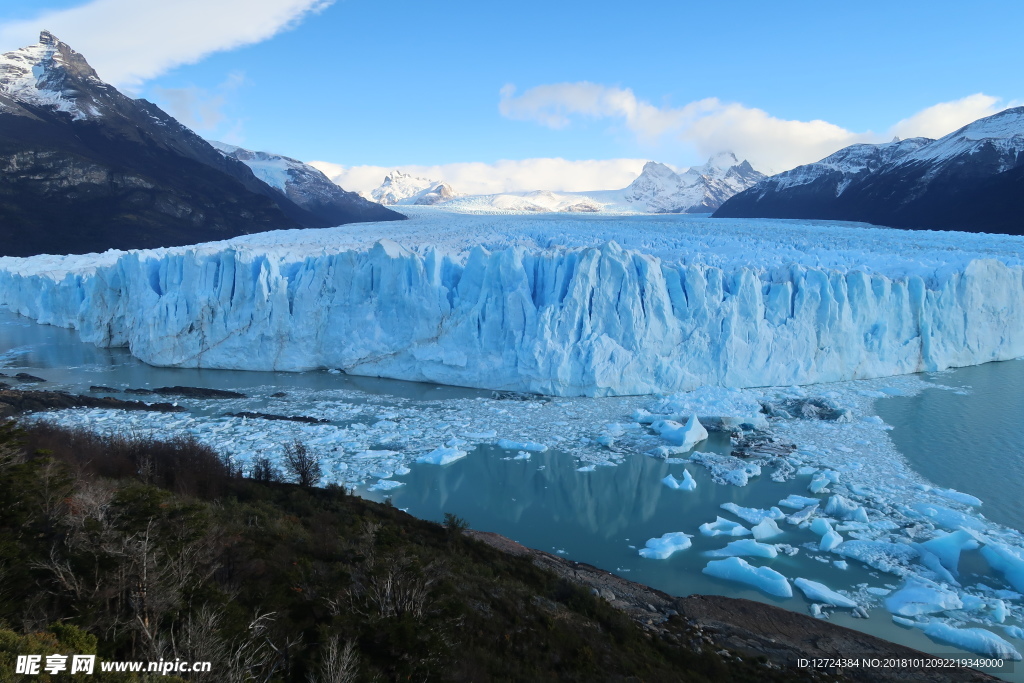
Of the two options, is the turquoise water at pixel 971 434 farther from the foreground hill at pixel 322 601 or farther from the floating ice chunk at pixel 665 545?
the foreground hill at pixel 322 601

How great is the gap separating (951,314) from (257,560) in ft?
58.6

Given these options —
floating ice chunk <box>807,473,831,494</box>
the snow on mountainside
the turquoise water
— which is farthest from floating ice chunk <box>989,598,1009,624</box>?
the snow on mountainside

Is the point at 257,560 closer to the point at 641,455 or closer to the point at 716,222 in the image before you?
the point at 641,455

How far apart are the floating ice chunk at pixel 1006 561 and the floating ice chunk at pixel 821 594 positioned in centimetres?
183

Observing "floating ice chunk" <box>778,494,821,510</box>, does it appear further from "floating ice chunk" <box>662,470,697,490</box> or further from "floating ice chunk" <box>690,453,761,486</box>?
"floating ice chunk" <box>662,470,697,490</box>

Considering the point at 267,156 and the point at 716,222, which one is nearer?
the point at 716,222

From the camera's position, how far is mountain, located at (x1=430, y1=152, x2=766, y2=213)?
74312 mm

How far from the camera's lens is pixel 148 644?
3.21 metres

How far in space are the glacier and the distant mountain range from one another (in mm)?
49294

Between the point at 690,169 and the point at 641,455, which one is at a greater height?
the point at 690,169

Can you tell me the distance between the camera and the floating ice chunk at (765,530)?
24.3ft

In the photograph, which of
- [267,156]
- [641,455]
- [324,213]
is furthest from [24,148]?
[641,455]

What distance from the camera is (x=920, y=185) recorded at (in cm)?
3462

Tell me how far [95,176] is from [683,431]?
44270 millimetres
